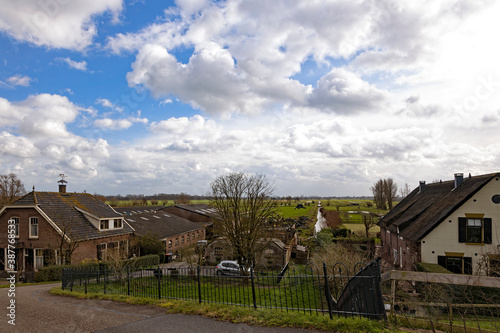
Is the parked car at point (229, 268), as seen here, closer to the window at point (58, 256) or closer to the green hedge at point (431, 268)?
the green hedge at point (431, 268)

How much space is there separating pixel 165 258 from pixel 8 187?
5729cm

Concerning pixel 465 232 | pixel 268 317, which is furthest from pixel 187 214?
pixel 268 317

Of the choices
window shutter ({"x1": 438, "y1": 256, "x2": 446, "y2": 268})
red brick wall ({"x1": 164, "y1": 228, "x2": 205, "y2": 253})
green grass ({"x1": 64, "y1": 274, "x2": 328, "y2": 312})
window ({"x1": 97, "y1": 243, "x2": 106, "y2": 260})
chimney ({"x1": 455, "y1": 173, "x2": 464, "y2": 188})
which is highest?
chimney ({"x1": 455, "y1": 173, "x2": 464, "y2": 188})

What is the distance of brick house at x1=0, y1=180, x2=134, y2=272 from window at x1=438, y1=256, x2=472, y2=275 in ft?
103

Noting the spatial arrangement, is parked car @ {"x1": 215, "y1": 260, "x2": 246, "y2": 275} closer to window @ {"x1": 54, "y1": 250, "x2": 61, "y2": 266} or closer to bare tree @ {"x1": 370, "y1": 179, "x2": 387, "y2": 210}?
window @ {"x1": 54, "y1": 250, "x2": 61, "y2": 266}

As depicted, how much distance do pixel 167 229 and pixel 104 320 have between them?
3771 cm

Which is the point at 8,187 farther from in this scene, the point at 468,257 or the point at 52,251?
the point at 468,257

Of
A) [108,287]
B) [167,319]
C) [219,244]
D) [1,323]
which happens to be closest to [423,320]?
[167,319]

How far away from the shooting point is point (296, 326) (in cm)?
798

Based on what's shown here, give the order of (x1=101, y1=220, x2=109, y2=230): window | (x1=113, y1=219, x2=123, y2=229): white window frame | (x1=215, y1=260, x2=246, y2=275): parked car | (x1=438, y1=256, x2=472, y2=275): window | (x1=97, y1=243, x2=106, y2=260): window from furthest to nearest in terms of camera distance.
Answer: (x1=113, y1=219, x2=123, y2=229): white window frame, (x1=101, y1=220, x2=109, y2=230): window, (x1=97, y1=243, x2=106, y2=260): window, (x1=215, y1=260, x2=246, y2=275): parked car, (x1=438, y1=256, x2=472, y2=275): window

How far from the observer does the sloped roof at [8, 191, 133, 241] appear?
30.1 metres

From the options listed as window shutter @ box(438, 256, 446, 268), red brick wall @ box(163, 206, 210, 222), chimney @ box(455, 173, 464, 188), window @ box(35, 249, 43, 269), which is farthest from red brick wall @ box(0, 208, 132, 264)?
chimney @ box(455, 173, 464, 188)

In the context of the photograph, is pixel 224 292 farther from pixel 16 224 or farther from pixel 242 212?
pixel 16 224

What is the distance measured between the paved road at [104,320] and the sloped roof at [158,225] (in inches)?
1120
